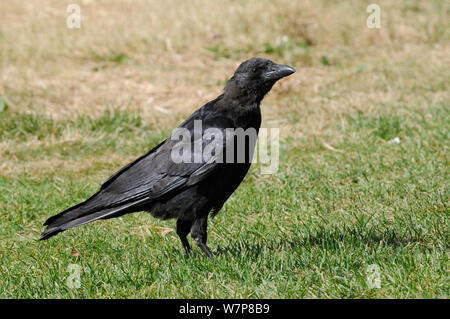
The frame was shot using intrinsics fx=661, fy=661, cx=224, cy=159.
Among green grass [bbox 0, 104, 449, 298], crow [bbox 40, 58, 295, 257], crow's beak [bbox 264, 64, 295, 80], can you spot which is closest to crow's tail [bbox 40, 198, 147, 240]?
crow [bbox 40, 58, 295, 257]

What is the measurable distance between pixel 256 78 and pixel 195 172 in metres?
0.86

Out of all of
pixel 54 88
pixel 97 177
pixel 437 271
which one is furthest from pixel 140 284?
pixel 54 88

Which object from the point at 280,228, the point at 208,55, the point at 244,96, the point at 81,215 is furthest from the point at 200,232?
the point at 208,55

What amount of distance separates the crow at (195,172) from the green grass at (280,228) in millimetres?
308

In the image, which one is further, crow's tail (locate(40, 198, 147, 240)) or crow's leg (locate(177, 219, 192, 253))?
crow's leg (locate(177, 219, 192, 253))

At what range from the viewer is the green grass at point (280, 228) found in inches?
155

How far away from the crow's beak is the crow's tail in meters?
1.29

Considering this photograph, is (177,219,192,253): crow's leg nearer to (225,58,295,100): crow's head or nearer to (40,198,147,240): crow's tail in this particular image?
(40,198,147,240): crow's tail

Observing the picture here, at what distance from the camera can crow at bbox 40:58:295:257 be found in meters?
4.55

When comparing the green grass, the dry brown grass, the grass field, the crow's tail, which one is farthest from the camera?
the dry brown grass

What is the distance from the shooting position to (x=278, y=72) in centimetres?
481

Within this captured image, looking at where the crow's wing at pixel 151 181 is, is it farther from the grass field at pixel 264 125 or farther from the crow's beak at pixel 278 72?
the crow's beak at pixel 278 72

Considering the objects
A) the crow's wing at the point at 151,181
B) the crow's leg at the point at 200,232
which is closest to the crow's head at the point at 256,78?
the crow's wing at the point at 151,181

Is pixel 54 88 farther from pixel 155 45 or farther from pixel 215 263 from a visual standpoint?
pixel 215 263
